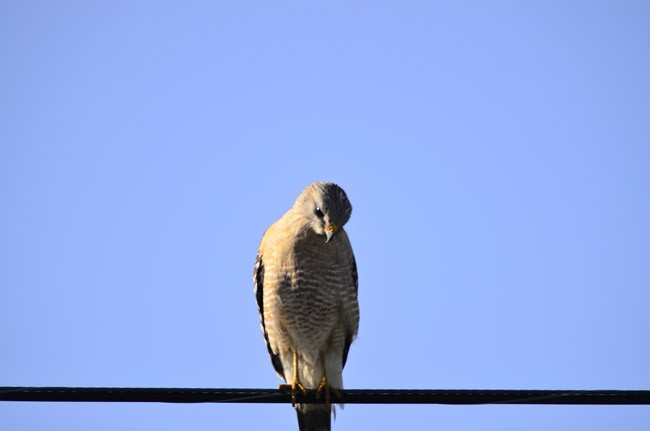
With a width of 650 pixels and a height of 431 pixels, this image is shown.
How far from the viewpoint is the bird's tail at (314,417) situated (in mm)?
10961

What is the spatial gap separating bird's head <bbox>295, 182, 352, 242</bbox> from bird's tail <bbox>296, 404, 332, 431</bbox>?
1.69 metres

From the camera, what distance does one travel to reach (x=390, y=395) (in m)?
7.41

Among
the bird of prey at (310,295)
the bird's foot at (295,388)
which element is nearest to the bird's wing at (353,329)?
the bird of prey at (310,295)

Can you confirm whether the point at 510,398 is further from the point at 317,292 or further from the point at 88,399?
the point at 317,292

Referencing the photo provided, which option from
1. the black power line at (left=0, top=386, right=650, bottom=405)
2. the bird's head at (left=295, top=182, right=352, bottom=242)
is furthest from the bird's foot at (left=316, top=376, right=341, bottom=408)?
the black power line at (left=0, top=386, right=650, bottom=405)

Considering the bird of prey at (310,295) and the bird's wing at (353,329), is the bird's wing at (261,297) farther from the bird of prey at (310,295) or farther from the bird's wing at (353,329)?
the bird's wing at (353,329)

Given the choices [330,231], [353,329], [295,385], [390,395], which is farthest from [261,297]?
[390,395]

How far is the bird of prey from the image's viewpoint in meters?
10.9

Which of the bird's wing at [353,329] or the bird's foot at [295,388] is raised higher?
the bird's wing at [353,329]

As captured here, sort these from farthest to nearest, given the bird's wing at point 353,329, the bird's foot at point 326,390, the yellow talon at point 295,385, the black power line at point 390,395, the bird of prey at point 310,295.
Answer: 1. the bird's wing at point 353,329
2. the bird of prey at point 310,295
3. the yellow talon at point 295,385
4. the bird's foot at point 326,390
5. the black power line at point 390,395

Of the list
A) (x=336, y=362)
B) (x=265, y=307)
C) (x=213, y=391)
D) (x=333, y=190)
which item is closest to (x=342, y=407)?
(x=336, y=362)

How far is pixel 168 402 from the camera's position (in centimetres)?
724

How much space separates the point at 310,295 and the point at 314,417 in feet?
3.99

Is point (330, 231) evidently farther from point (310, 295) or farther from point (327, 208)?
point (310, 295)
